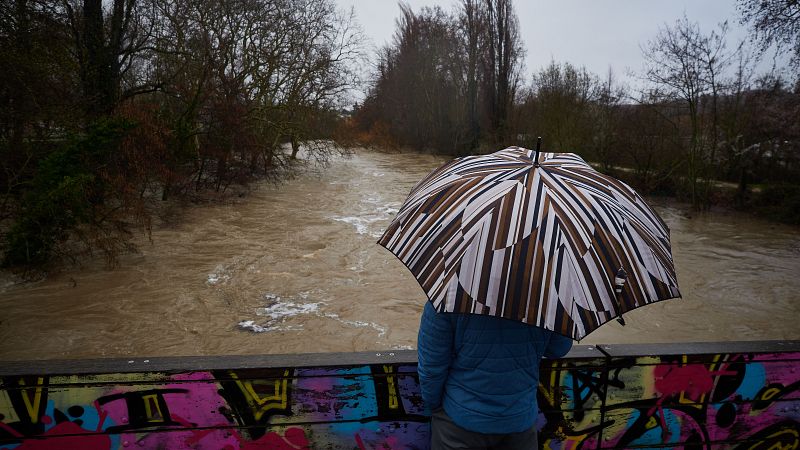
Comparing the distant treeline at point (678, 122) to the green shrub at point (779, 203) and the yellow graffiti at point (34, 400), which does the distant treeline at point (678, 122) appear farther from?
the yellow graffiti at point (34, 400)

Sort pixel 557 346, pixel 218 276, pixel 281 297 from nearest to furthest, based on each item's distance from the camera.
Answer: pixel 557 346 < pixel 281 297 < pixel 218 276

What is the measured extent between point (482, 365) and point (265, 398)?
91cm

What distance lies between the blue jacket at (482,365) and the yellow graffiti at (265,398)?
2.06ft

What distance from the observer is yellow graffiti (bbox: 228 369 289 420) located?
2020 millimetres

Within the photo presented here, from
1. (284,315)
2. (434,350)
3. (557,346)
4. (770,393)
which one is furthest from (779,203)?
(434,350)

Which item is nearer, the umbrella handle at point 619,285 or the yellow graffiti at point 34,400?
the umbrella handle at point 619,285

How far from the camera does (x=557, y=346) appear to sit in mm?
1901

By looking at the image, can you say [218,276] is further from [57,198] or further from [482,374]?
[482,374]

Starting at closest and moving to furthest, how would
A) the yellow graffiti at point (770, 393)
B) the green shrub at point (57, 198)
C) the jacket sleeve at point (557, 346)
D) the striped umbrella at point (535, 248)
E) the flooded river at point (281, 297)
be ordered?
the striped umbrella at point (535, 248)
the jacket sleeve at point (557, 346)
the yellow graffiti at point (770, 393)
the flooded river at point (281, 297)
the green shrub at point (57, 198)

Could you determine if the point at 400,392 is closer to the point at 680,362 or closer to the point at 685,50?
the point at 680,362

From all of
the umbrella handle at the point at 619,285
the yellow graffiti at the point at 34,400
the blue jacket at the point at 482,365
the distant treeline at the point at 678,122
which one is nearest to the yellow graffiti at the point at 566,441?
the blue jacket at the point at 482,365

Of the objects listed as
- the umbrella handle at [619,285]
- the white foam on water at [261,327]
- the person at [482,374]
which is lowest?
the white foam on water at [261,327]

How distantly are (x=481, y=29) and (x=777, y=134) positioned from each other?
20.4m

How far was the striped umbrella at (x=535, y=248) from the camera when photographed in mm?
1497
